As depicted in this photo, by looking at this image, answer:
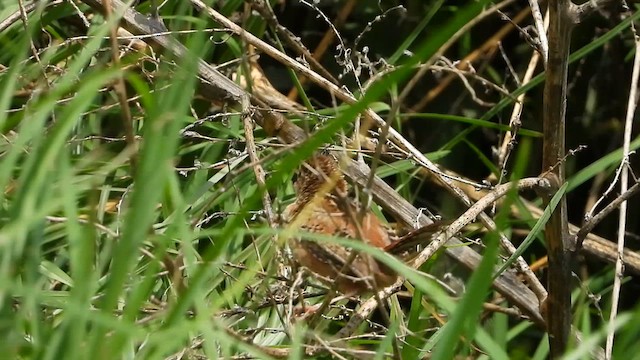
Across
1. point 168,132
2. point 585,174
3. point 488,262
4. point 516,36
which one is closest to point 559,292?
point 585,174

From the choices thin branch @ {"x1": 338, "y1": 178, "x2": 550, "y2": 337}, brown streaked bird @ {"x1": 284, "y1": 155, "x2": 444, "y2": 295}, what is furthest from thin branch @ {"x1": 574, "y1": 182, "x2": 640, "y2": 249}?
brown streaked bird @ {"x1": 284, "y1": 155, "x2": 444, "y2": 295}

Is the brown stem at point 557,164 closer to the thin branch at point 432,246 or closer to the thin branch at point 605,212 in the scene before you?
the thin branch at point 605,212

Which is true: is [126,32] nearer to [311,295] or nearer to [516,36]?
[311,295]

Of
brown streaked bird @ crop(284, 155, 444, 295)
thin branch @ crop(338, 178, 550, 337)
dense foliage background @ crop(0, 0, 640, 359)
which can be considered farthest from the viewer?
brown streaked bird @ crop(284, 155, 444, 295)

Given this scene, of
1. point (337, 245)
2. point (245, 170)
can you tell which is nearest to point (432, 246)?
point (337, 245)

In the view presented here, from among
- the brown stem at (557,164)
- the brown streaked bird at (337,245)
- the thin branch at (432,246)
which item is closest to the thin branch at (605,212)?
the brown stem at (557,164)

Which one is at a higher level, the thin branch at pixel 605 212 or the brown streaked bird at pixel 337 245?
the thin branch at pixel 605 212

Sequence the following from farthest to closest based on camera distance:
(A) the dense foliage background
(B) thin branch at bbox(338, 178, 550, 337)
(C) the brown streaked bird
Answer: (C) the brown streaked bird
(B) thin branch at bbox(338, 178, 550, 337)
(A) the dense foliage background

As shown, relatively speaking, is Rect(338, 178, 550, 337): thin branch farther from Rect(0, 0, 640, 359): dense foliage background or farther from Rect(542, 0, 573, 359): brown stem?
Rect(542, 0, 573, 359): brown stem
